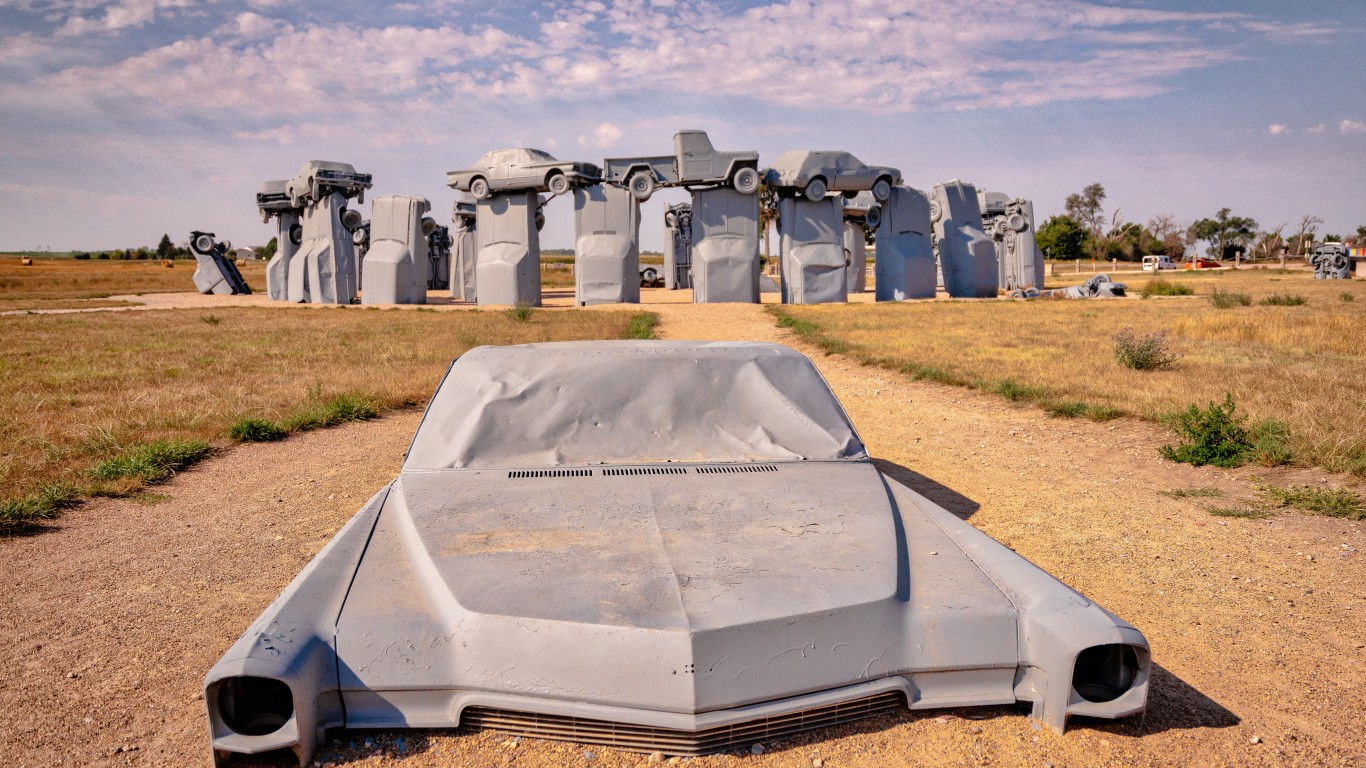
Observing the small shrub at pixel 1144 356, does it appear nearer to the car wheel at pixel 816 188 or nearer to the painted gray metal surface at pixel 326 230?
the car wheel at pixel 816 188

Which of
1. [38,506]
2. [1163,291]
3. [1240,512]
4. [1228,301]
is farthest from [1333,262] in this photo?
[38,506]

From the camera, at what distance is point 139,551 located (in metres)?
5.21

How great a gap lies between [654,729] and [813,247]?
87.2ft

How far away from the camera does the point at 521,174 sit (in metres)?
27.3

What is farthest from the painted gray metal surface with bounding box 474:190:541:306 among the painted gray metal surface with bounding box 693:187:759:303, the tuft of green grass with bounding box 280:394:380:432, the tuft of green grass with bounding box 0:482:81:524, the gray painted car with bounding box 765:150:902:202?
the tuft of green grass with bounding box 0:482:81:524

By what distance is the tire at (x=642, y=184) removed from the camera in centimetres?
2690

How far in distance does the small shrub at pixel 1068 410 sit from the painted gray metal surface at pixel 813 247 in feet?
63.0

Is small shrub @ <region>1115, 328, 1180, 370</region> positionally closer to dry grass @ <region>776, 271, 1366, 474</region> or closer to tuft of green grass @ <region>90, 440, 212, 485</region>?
dry grass @ <region>776, 271, 1366, 474</region>

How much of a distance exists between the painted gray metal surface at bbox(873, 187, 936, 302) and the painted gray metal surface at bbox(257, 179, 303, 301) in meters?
21.7

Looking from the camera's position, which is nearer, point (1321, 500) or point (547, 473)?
point (547, 473)

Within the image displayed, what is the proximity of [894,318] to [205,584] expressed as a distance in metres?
19.1

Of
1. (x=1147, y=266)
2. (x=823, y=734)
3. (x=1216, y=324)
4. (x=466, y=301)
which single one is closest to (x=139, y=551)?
(x=823, y=734)

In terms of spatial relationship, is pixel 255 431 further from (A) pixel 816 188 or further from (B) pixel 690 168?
(A) pixel 816 188

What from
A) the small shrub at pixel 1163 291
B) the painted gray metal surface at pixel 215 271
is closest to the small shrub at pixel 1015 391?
the small shrub at pixel 1163 291
